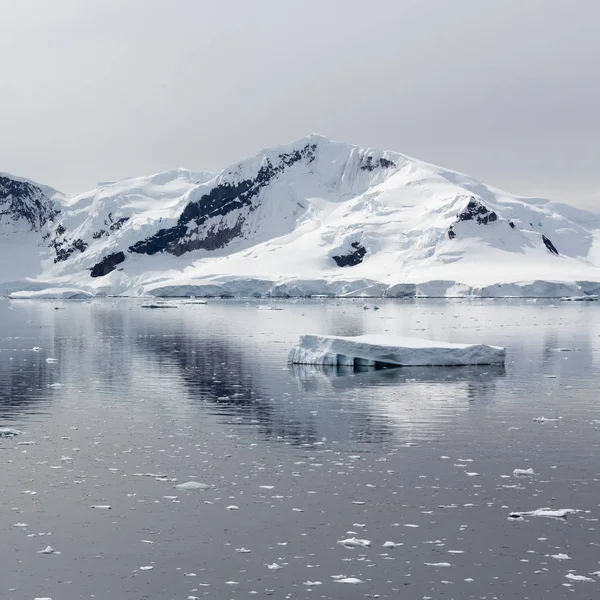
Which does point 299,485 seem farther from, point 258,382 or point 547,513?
point 258,382

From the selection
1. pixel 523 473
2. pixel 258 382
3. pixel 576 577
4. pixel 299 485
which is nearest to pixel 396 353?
pixel 258 382

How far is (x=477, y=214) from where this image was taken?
645 ft

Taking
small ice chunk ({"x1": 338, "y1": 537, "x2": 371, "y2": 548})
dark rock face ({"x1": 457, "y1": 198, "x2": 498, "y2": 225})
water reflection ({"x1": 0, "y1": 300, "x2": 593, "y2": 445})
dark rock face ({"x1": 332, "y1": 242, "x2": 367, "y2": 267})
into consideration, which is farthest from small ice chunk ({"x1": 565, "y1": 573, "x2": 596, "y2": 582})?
dark rock face ({"x1": 457, "y1": 198, "x2": 498, "y2": 225})

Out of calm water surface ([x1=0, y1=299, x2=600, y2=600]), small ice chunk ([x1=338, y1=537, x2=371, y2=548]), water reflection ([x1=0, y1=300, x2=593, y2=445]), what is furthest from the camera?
water reflection ([x1=0, y1=300, x2=593, y2=445])

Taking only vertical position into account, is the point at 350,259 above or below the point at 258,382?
Result: above

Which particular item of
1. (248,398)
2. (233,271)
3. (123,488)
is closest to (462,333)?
(248,398)

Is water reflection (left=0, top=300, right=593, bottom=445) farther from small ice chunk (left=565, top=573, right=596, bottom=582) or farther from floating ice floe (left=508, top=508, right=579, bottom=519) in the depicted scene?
small ice chunk (left=565, top=573, right=596, bottom=582)

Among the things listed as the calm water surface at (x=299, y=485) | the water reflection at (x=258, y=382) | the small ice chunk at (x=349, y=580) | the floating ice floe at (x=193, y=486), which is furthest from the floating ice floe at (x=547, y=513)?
the water reflection at (x=258, y=382)

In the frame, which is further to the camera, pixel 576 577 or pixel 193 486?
pixel 193 486

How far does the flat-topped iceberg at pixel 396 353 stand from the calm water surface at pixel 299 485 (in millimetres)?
1961

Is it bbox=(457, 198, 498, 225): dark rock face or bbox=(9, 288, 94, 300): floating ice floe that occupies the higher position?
bbox=(457, 198, 498, 225): dark rock face

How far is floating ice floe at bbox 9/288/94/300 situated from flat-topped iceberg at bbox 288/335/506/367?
135m

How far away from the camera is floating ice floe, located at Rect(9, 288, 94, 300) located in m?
164

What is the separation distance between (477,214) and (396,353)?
16689 centimetres
